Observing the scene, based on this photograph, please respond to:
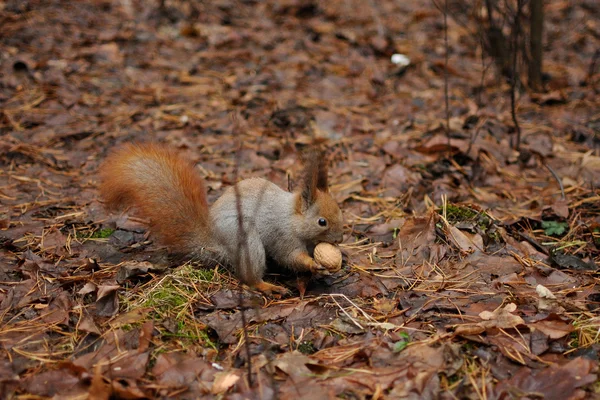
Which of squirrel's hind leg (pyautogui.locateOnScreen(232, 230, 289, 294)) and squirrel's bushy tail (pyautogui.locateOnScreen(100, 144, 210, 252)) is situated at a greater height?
squirrel's bushy tail (pyautogui.locateOnScreen(100, 144, 210, 252))

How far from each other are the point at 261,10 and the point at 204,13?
74 cm

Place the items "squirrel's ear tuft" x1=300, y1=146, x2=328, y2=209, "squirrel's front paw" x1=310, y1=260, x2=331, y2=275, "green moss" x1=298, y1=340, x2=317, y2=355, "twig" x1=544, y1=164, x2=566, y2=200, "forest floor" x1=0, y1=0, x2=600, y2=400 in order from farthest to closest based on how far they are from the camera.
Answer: "twig" x1=544, y1=164, x2=566, y2=200, "squirrel's front paw" x1=310, y1=260, x2=331, y2=275, "squirrel's ear tuft" x1=300, y1=146, x2=328, y2=209, "green moss" x1=298, y1=340, x2=317, y2=355, "forest floor" x1=0, y1=0, x2=600, y2=400

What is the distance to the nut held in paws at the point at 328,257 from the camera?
9.27ft

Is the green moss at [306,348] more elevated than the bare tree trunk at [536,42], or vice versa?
the bare tree trunk at [536,42]

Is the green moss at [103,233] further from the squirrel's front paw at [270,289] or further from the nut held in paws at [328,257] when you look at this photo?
the nut held in paws at [328,257]

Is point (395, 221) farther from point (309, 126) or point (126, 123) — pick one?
point (126, 123)

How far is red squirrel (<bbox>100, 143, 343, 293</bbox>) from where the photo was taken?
274 cm

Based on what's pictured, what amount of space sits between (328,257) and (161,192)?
2.84ft

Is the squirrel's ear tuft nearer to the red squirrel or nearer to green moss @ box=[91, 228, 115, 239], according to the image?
the red squirrel

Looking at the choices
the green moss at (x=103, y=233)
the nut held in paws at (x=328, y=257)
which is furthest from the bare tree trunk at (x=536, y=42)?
the green moss at (x=103, y=233)

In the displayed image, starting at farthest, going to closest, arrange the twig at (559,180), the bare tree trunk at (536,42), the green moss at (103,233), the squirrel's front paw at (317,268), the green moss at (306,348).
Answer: the bare tree trunk at (536,42) < the twig at (559,180) < the green moss at (103,233) < the squirrel's front paw at (317,268) < the green moss at (306,348)

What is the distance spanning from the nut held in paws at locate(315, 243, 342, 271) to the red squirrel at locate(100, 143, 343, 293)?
1.5 inches

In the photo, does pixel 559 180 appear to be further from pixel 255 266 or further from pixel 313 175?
pixel 255 266

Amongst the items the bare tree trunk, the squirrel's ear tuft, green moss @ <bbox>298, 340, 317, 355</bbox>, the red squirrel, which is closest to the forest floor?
green moss @ <bbox>298, 340, 317, 355</bbox>
